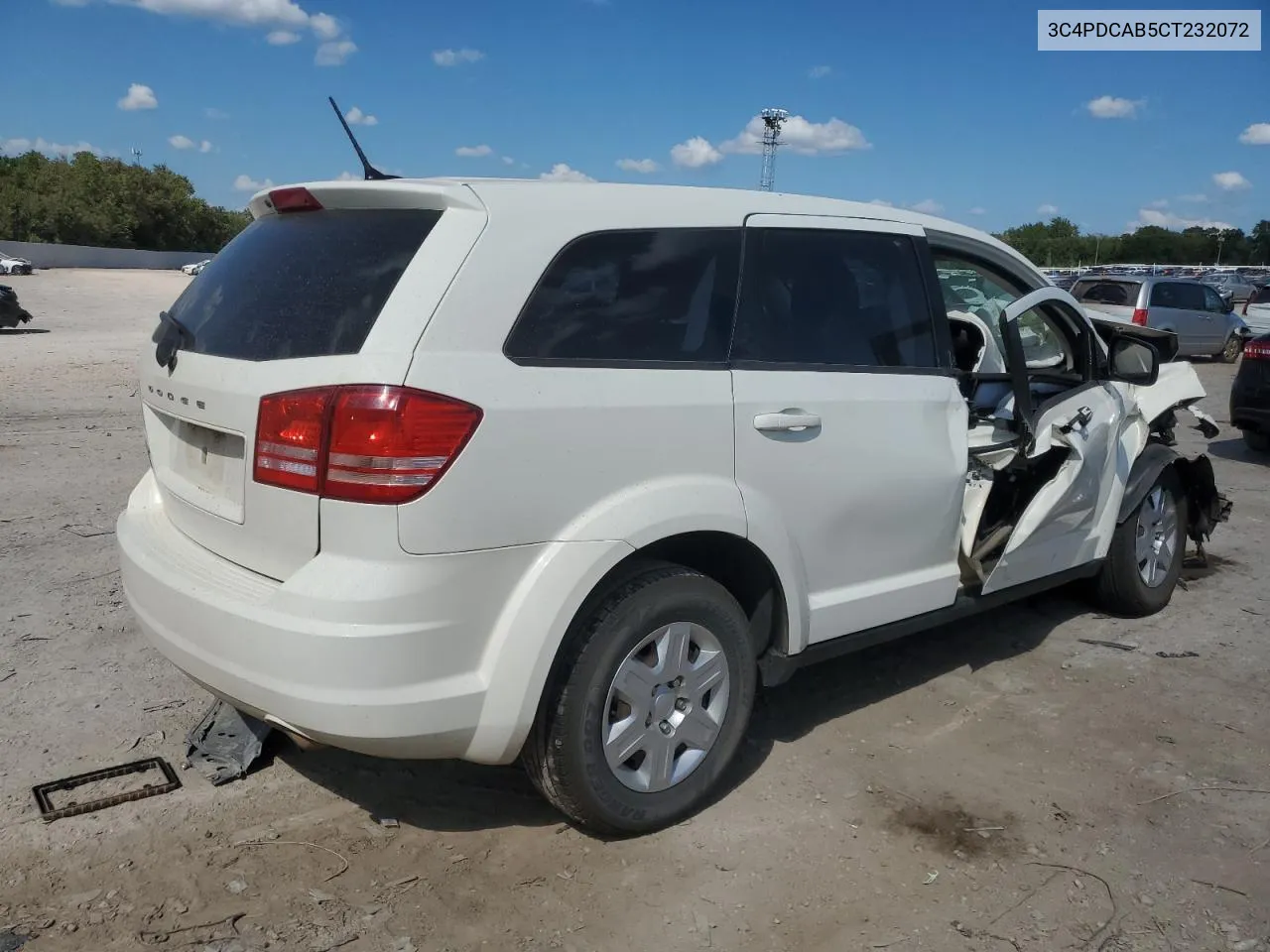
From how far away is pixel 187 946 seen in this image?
2.67 m

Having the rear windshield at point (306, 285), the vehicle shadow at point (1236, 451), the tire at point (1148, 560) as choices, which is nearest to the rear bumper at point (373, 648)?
the rear windshield at point (306, 285)

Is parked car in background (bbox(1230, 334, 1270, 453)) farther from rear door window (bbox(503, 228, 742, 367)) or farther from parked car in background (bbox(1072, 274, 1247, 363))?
rear door window (bbox(503, 228, 742, 367))

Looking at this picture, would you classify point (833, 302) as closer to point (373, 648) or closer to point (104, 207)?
point (373, 648)

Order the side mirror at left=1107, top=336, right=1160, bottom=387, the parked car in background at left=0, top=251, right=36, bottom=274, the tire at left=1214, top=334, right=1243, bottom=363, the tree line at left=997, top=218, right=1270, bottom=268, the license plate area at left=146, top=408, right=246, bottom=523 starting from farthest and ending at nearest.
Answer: the tree line at left=997, top=218, right=1270, bottom=268 < the parked car in background at left=0, top=251, right=36, bottom=274 < the tire at left=1214, top=334, right=1243, bottom=363 < the side mirror at left=1107, top=336, right=1160, bottom=387 < the license plate area at left=146, top=408, right=246, bottom=523

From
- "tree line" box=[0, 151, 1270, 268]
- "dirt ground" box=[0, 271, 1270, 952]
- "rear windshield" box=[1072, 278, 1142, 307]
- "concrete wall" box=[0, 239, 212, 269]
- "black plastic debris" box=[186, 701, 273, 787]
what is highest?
"tree line" box=[0, 151, 1270, 268]

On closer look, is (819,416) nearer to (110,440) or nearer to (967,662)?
(967,662)

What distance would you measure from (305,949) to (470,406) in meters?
1.46

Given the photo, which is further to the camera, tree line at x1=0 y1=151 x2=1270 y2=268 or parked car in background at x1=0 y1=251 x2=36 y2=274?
tree line at x1=0 y1=151 x2=1270 y2=268

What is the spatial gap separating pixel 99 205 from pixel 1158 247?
10857 centimetres

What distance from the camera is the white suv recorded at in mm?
2629

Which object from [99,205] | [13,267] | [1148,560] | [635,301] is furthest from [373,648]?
[99,205]

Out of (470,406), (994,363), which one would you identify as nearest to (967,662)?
(994,363)

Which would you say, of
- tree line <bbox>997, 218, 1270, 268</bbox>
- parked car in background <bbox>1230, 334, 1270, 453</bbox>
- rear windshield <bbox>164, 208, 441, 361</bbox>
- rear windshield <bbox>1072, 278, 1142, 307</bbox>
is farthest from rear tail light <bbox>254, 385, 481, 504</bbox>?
tree line <bbox>997, 218, 1270, 268</bbox>

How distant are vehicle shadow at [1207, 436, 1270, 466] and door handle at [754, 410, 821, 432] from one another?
9.31 m
